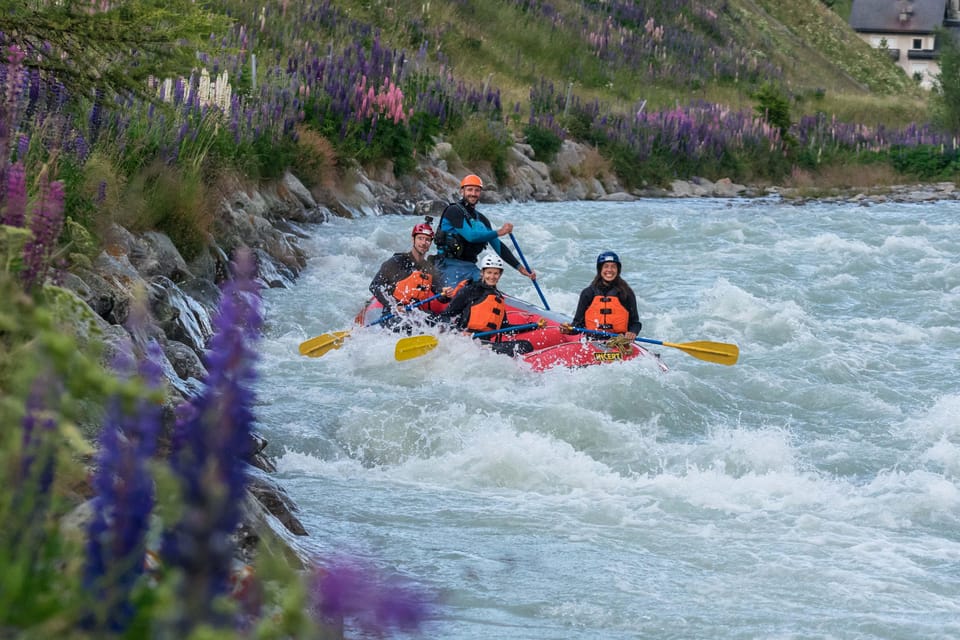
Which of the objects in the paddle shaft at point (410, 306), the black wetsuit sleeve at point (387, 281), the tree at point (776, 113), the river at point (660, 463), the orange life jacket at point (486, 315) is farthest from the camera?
the tree at point (776, 113)

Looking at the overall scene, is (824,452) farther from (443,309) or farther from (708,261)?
(708,261)

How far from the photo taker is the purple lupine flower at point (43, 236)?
281 centimetres

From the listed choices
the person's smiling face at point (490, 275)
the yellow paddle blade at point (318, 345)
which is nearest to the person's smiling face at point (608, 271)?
the person's smiling face at point (490, 275)

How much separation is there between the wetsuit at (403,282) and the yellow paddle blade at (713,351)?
2.23 meters

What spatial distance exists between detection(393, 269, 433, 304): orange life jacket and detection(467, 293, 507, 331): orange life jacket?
924mm

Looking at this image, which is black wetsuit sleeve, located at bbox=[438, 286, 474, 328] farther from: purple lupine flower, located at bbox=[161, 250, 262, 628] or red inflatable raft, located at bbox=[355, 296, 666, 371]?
purple lupine flower, located at bbox=[161, 250, 262, 628]

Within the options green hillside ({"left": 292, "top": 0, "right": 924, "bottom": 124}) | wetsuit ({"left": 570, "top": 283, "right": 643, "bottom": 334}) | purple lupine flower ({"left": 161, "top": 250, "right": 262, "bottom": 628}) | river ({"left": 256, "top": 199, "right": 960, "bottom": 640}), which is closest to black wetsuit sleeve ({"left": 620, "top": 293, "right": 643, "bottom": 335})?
wetsuit ({"left": 570, "top": 283, "right": 643, "bottom": 334})

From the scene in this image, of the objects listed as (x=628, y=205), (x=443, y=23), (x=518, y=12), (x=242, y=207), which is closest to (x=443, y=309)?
(x=242, y=207)

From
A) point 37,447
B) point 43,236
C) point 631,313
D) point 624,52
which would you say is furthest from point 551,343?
point 624,52

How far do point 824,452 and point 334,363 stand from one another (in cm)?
388

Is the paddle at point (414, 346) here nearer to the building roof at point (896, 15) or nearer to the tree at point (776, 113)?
the tree at point (776, 113)

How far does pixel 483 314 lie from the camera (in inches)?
386

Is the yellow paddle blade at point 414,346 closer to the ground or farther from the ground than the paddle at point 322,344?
farther from the ground

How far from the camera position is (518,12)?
3353 cm
